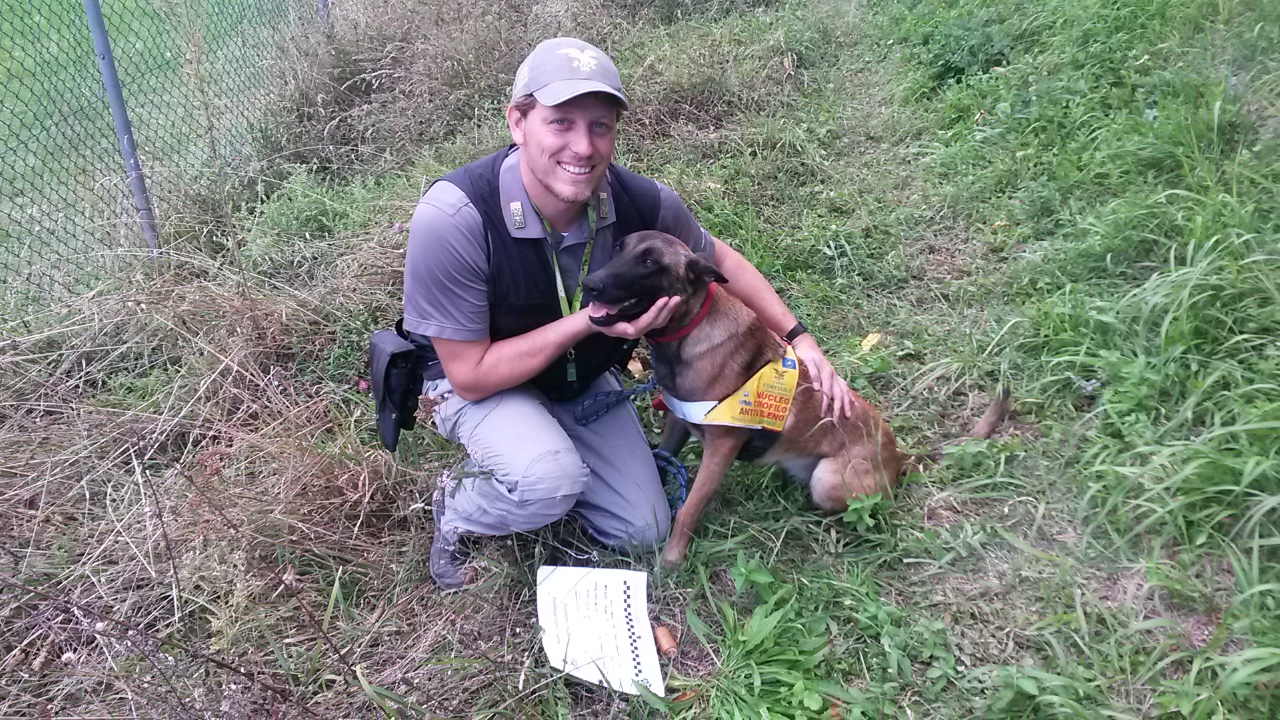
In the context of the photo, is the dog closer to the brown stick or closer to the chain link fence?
the brown stick

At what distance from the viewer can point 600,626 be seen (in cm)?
249

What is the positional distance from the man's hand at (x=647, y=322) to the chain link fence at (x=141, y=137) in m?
3.02

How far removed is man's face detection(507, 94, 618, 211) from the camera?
2420mm

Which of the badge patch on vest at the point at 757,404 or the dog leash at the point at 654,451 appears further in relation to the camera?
the dog leash at the point at 654,451

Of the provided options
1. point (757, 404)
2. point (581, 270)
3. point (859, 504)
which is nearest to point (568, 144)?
point (581, 270)

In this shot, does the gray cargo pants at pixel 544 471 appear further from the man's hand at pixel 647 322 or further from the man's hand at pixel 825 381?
the man's hand at pixel 825 381

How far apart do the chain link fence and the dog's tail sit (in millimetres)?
4010

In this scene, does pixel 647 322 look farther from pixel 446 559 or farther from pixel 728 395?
pixel 446 559

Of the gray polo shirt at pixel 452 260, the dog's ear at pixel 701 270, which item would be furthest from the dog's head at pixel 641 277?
the gray polo shirt at pixel 452 260

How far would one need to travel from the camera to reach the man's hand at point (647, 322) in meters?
2.44

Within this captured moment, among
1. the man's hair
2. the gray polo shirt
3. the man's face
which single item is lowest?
the gray polo shirt

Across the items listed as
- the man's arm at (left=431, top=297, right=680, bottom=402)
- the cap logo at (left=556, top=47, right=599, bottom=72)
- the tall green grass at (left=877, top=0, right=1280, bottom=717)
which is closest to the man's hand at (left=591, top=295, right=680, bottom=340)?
the man's arm at (left=431, top=297, right=680, bottom=402)

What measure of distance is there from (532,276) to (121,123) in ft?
9.73

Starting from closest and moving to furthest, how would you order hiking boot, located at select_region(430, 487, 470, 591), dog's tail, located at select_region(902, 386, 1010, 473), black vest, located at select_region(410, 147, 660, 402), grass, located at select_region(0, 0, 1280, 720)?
grass, located at select_region(0, 0, 1280, 720) → black vest, located at select_region(410, 147, 660, 402) → hiking boot, located at select_region(430, 487, 470, 591) → dog's tail, located at select_region(902, 386, 1010, 473)
